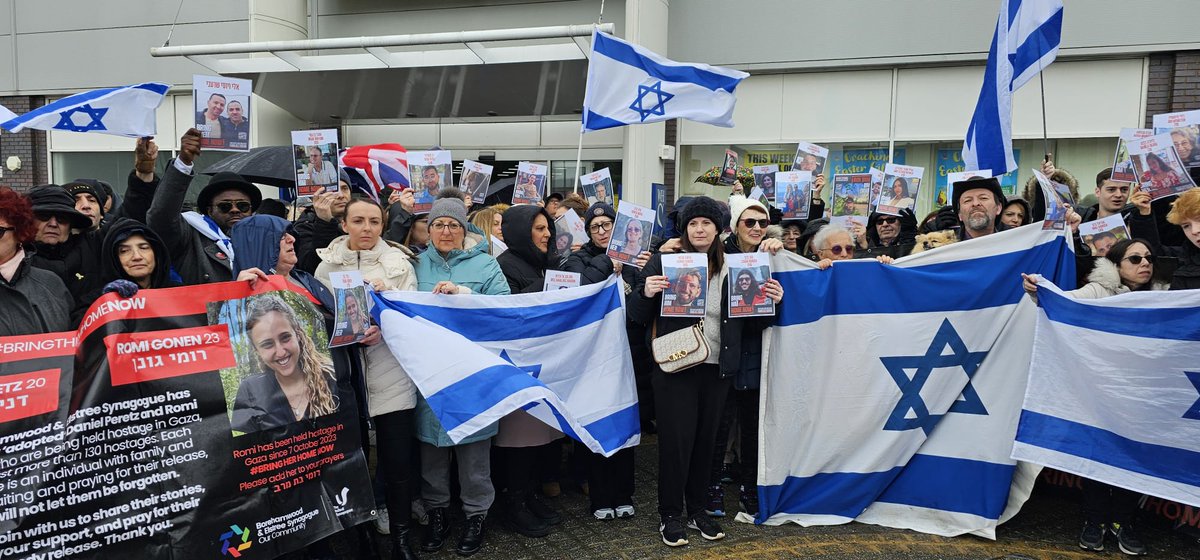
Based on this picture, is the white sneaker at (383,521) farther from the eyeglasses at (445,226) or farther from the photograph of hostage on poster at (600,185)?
the photograph of hostage on poster at (600,185)

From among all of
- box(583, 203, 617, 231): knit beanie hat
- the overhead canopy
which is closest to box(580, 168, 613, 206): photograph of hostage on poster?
box(583, 203, 617, 231): knit beanie hat

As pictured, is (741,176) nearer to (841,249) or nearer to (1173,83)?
(1173,83)

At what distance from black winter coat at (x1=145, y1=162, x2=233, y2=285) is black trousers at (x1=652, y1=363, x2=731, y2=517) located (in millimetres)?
2428

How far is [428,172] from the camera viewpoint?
6.14m

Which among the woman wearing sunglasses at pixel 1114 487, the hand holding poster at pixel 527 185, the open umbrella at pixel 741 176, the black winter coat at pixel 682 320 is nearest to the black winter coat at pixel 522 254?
the black winter coat at pixel 682 320

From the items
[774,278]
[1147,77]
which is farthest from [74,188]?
[1147,77]

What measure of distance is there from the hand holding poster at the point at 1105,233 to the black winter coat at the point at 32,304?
5.80 meters

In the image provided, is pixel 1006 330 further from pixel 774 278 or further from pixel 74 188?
pixel 74 188

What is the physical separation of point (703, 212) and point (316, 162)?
2.65 meters

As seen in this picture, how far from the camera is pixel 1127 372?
160 inches

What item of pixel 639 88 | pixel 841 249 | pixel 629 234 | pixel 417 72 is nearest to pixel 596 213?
pixel 629 234

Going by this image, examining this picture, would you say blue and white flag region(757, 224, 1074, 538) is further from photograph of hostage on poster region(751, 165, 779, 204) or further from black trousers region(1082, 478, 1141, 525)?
photograph of hostage on poster region(751, 165, 779, 204)

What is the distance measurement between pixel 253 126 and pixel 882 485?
11.3 meters

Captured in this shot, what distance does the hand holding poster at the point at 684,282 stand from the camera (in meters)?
4.17
